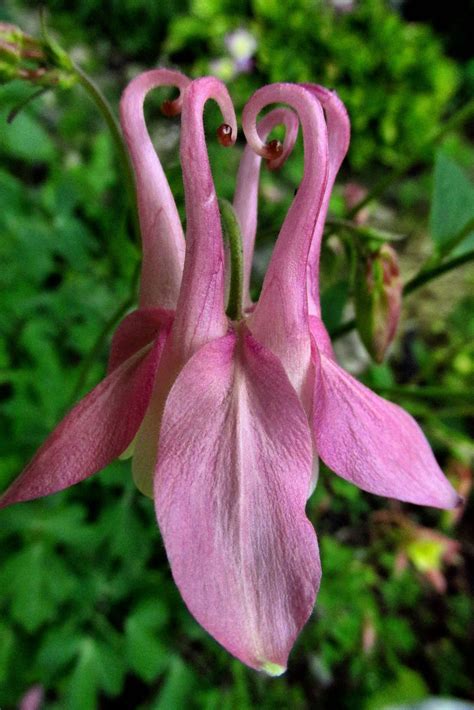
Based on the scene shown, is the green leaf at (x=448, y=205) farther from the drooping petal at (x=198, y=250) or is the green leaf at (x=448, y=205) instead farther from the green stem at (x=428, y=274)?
the drooping petal at (x=198, y=250)

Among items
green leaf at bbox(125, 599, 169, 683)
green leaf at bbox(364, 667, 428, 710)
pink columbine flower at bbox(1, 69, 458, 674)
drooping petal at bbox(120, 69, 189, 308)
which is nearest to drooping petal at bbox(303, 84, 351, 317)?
pink columbine flower at bbox(1, 69, 458, 674)

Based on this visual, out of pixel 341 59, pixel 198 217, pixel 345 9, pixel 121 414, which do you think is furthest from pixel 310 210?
pixel 345 9

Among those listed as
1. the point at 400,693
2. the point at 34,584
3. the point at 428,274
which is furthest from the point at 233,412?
the point at 400,693

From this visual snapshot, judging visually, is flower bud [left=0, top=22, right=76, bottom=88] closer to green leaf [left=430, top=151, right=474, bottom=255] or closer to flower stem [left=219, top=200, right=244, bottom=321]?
flower stem [left=219, top=200, right=244, bottom=321]

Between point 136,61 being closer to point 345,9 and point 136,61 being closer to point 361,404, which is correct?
point 345,9

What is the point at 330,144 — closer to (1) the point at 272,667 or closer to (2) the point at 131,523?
(1) the point at 272,667

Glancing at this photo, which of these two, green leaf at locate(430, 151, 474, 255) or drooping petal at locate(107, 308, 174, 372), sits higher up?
green leaf at locate(430, 151, 474, 255)
